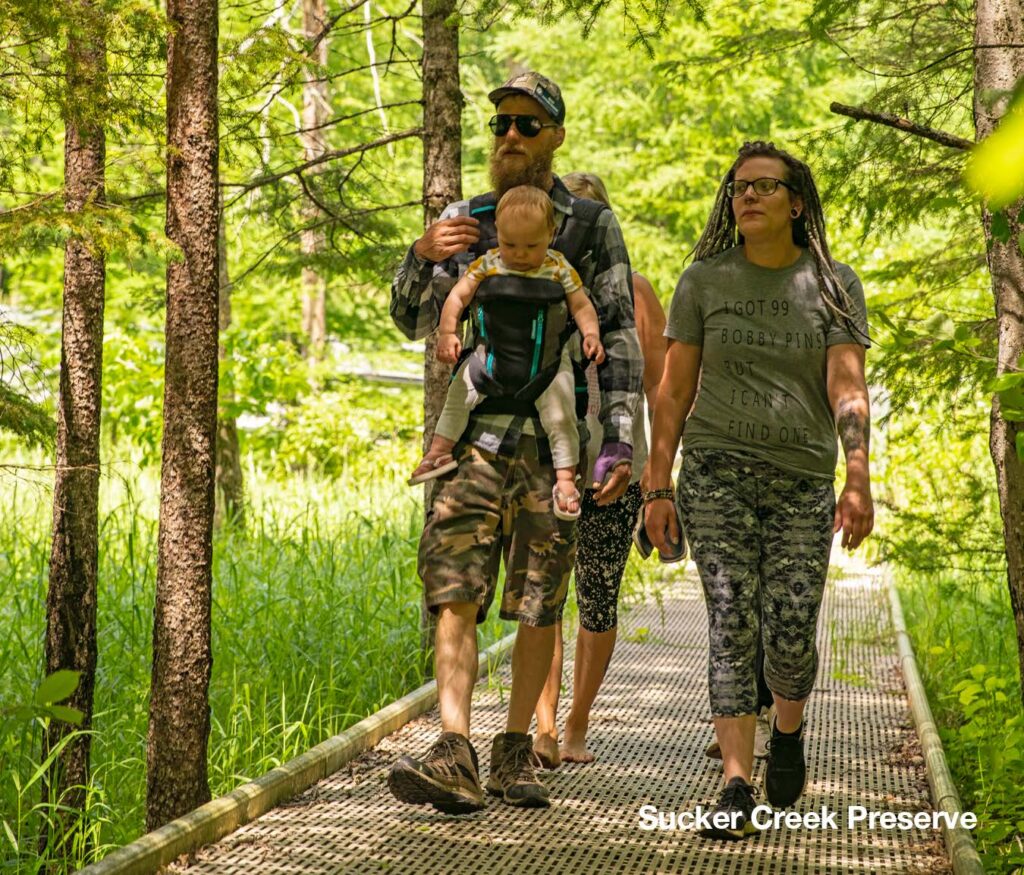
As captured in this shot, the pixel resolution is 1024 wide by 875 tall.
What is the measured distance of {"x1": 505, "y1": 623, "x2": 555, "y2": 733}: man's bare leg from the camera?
4.47m

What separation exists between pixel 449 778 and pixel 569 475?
3.33ft

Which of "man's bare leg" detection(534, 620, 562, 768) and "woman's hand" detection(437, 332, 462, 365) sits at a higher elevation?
"woman's hand" detection(437, 332, 462, 365)

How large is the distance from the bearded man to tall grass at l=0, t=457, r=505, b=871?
1.15 meters

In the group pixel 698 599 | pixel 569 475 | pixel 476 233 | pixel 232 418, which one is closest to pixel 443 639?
pixel 569 475

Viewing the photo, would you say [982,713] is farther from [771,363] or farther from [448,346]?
[448,346]

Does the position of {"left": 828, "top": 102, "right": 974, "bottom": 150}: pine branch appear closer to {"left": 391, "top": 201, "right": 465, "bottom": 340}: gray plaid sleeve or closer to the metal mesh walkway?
{"left": 391, "top": 201, "right": 465, "bottom": 340}: gray plaid sleeve

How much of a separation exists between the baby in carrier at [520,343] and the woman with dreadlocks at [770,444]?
1.24 feet

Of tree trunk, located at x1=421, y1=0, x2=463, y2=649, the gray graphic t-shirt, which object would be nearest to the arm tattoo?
the gray graphic t-shirt

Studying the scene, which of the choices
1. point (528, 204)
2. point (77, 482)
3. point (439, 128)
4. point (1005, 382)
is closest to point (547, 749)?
point (77, 482)

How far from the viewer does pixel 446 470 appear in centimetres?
431

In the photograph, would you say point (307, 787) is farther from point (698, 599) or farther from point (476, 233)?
point (698, 599)

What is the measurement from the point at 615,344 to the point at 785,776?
5.01 feet

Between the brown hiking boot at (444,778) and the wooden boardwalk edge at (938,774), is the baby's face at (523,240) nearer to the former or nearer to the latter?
the brown hiking boot at (444,778)

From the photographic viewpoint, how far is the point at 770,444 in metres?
4.30
